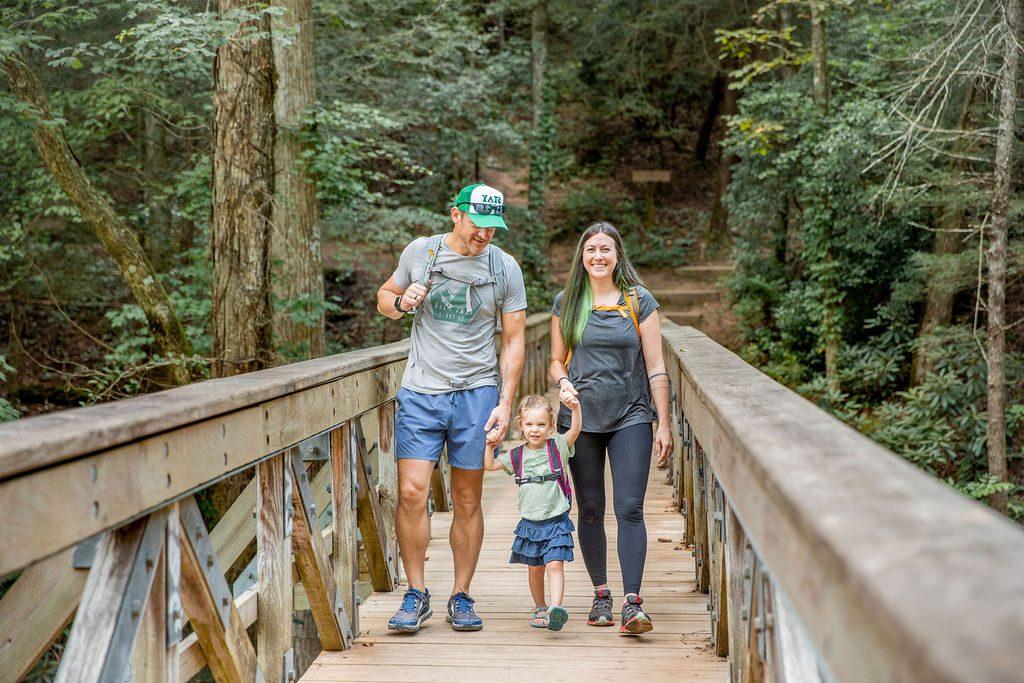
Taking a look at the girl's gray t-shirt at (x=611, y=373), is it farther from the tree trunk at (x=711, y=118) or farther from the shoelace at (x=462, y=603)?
the tree trunk at (x=711, y=118)

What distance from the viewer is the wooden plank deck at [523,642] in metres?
3.45

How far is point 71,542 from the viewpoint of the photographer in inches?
67.4

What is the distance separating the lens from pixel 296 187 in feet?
33.3

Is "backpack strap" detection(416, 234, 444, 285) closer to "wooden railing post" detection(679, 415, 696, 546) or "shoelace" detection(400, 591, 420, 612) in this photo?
"shoelace" detection(400, 591, 420, 612)

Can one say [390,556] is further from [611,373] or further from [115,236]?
[115,236]

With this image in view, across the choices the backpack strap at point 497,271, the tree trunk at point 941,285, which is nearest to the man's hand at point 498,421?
the backpack strap at point 497,271

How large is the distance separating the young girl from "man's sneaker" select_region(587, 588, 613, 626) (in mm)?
136

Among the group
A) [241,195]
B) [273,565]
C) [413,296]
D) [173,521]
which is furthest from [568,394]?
[241,195]

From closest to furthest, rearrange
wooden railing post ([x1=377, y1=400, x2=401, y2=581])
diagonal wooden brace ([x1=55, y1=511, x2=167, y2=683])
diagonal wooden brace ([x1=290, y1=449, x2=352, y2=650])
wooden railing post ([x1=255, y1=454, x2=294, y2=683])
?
1. diagonal wooden brace ([x1=55, y1=511, x2=167, y2=683])
2. wooden railing post ([x1=255, y1=454, x2=294, y2=683])
3. diagonal wooden brace ([x1=290, y1=449, x2=352, y2=650])
4. wooden railing post ([x1=377, y1=400, x2=401, y2=581])

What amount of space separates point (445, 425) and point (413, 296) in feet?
1.86

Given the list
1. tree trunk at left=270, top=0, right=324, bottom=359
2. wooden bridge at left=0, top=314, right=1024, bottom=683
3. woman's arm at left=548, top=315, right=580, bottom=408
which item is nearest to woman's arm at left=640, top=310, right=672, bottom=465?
wooden bridge at left=0, top=314, right=1024, bottom=683

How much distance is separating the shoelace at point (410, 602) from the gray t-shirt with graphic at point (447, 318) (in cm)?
81

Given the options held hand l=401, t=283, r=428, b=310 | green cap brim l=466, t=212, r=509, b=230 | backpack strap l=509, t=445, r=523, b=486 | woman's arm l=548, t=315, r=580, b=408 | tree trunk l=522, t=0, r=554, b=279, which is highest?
tree trunk l=522, t=0, r=554, b=279

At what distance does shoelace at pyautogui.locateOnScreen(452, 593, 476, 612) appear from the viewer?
399 centimetres
